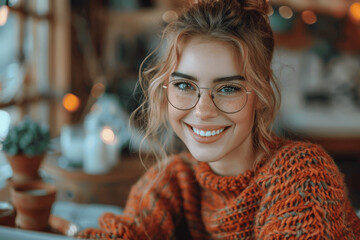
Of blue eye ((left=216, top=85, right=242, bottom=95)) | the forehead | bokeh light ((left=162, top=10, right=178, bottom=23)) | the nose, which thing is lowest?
the nose

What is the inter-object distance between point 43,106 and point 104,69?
92 cm

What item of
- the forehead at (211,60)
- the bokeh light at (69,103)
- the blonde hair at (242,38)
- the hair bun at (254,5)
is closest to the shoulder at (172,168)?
the blonde hair at (242,38)

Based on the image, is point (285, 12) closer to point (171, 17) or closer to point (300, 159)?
point (171, 17)

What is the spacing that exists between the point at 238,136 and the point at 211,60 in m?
0.17

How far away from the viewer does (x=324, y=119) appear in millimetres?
3814

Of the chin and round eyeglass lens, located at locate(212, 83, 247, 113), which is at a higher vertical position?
round eyeglass lens, located at locate(212, 83, 247, 113)

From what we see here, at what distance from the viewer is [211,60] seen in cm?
79

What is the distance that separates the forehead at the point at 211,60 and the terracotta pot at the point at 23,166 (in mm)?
611

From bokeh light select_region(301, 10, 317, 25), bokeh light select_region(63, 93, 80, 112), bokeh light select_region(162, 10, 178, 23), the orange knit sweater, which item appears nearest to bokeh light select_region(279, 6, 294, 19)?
bokeh light select_region(301, 10, 317, 25)

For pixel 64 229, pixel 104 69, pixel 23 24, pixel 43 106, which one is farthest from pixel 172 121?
pixel 104 69

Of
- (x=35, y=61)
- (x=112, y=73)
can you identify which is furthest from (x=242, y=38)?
(x=112, y=73)

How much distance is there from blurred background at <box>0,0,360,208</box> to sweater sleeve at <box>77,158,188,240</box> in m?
0.90

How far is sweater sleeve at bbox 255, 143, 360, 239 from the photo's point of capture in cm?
72

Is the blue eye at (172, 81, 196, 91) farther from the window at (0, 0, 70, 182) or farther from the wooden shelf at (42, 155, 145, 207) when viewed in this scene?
the window at (0, 0, 70, 182)
